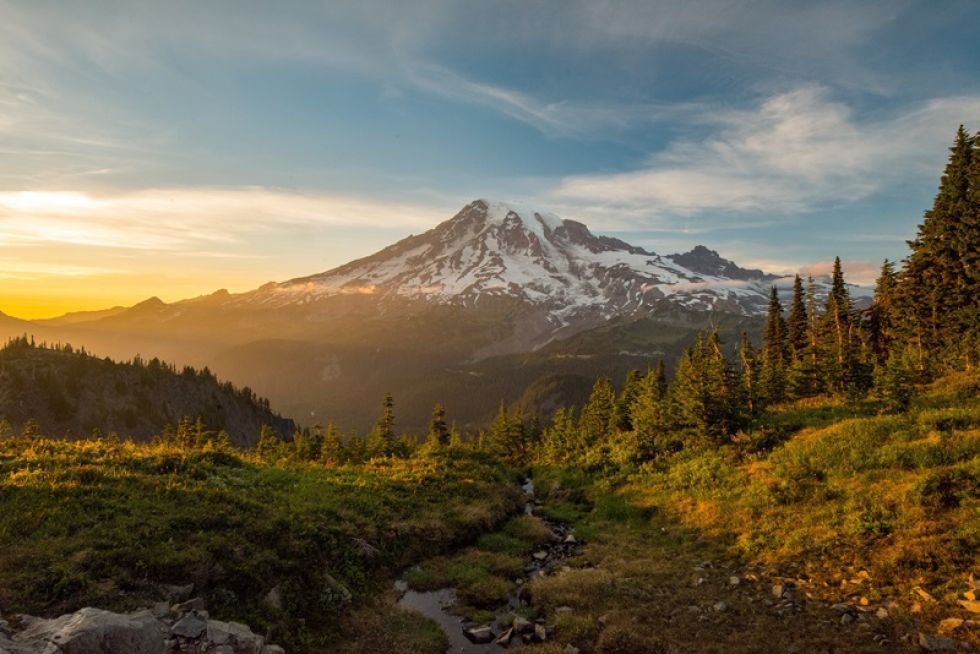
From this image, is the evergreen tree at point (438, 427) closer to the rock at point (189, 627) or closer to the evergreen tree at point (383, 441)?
the evergreen tree at point (383, 441)

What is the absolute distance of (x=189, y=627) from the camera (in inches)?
495

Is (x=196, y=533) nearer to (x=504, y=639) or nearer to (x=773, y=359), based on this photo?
(x=504, y=639)

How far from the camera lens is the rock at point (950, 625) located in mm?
14703

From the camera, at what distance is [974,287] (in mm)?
47844

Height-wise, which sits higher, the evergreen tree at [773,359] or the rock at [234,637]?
the evergreen tree at [773,359]

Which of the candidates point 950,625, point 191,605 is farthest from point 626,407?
point 191,605

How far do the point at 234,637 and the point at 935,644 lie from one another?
19060mm

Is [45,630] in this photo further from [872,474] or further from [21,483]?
[872,474]

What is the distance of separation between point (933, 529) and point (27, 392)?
225m

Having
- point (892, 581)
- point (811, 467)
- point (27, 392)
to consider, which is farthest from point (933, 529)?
point (27, 392)

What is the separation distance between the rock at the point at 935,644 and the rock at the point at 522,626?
11754 millimetres

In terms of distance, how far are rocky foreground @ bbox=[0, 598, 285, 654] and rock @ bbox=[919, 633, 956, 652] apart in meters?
18.0

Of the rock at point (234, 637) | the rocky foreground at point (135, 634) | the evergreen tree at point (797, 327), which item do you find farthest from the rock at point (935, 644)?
the evergreen tree at point (797, 327)

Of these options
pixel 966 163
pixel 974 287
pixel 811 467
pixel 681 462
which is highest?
pixel 966 163
